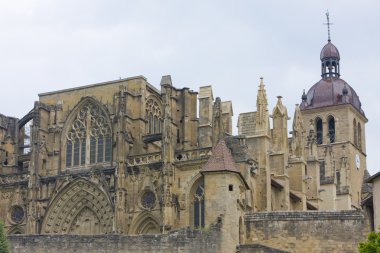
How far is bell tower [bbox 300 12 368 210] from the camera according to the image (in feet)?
265

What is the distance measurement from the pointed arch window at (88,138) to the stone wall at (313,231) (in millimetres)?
16052

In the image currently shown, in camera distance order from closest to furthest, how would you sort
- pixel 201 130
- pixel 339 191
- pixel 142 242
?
pixel 142 242 < pixel 201 130 < pixel 339 191

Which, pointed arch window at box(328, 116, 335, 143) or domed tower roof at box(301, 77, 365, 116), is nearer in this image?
pointed arch window at box(328, 116, 335, 143)

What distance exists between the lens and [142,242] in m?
35.3

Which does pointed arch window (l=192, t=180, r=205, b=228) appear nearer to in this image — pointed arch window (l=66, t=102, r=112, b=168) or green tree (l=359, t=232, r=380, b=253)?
pointed arch window (l=66, t=102, r=112, b=168)

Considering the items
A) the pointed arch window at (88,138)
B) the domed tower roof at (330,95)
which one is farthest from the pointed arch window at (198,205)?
the domed tower roof at (330,95)

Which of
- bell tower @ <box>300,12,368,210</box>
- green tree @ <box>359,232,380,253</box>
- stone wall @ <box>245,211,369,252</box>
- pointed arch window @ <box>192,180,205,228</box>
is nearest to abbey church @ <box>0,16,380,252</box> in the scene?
pointed arch window @ <box>192,180,205,228</box>

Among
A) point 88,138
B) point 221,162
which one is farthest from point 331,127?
point 221,162

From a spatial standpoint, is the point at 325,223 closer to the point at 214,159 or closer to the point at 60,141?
the point at 214,159

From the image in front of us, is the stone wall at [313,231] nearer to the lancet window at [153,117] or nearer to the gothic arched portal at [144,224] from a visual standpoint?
the gothic arched portal at [144,224]

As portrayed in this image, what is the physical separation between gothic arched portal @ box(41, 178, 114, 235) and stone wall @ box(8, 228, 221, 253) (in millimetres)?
14769

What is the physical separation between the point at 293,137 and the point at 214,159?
2117cm

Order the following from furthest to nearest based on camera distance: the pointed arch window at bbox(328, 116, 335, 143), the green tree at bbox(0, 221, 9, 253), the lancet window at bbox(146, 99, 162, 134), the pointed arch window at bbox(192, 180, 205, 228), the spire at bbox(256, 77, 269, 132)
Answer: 1. the pointed arch window at bbox(328, 116, 335, 143)
2. the lancet window at bbox(146, 99, 162, 134)
3. the spire at bbox(256, 77, 269, 132)
4. the pointed arch window at bbox(192, 180, 205, 228)
5. the green tree at bbox(0, 221, 9, 253)

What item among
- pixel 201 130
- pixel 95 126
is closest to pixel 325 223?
pixel 201 130
